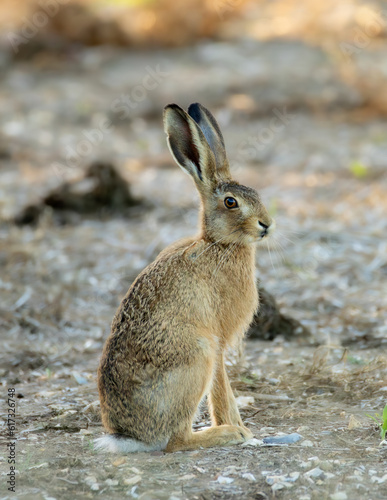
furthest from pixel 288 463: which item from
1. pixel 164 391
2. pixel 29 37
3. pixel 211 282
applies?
pixel 29 37

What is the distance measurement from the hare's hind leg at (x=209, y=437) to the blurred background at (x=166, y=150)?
1469 millimetres

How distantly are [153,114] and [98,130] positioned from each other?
1.21 meters

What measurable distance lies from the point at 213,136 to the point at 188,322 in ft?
4.49

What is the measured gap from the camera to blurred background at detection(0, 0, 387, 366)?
7.75 meters

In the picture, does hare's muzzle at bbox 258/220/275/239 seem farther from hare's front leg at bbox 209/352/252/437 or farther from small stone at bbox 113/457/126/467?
small stone at bbox 113/457/126/467

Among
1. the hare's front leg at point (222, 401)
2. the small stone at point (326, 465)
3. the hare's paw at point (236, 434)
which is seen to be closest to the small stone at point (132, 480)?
the hare's paw at point (236, 434)

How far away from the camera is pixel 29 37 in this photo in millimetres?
17125

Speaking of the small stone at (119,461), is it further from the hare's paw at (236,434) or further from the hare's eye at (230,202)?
the hare's eye at (230,202)

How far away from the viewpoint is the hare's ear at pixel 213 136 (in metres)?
5.19

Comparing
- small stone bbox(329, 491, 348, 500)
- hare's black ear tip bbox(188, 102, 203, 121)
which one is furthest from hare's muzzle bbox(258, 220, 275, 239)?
small stone bbox(329, 491, 348, 500)

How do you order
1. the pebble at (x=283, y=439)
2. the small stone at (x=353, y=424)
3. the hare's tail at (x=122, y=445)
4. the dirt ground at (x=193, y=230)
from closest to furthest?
1. the dirt ground at (x=193, y=230)
2. the hare's tail at (x=122, y=445)
3. the pebble at (x=283, y=439)
4. the small stone at (x=353, y=424)

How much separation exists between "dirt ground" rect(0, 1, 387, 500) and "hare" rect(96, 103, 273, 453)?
20 centimetres

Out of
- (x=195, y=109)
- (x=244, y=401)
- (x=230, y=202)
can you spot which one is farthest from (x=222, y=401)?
(x=195, y=109)

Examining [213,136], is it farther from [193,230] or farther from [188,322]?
[193,230]
